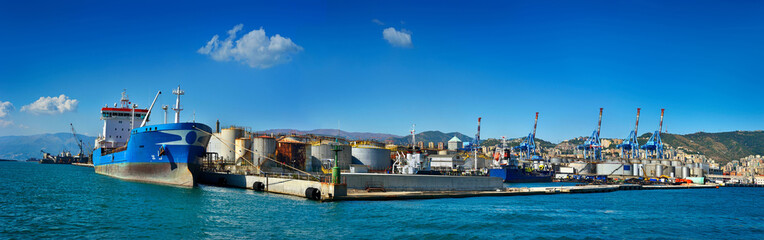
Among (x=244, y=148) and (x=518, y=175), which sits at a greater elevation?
(x=244, y=148)

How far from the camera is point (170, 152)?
48.0 m

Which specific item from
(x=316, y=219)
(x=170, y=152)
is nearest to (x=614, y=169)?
(x=170, y=152)

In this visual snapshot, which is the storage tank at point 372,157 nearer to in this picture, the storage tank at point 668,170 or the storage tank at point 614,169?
the storage tank at point 614,169

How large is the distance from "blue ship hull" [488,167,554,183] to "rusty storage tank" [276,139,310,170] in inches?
1698

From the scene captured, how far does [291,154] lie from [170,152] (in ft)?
72.5

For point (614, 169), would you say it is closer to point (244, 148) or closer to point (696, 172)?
point (696, 172)

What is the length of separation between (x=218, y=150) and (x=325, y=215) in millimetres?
47970

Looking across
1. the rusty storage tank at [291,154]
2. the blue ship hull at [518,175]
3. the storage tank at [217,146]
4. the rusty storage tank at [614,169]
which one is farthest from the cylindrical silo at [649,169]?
the storage tank at [217,146]

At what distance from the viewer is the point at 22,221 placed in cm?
2547

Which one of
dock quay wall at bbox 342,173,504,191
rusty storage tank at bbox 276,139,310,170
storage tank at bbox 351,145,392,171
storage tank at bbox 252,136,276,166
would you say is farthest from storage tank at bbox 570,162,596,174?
storage tank at bbox 252,136,276,166

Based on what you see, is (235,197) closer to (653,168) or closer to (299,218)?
(299,218)

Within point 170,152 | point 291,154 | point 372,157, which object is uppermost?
point 170,152

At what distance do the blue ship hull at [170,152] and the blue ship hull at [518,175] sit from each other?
63485mm

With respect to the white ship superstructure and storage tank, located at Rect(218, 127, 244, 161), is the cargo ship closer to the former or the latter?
storage tank, located at Rect(218, 127, 244, 161)
